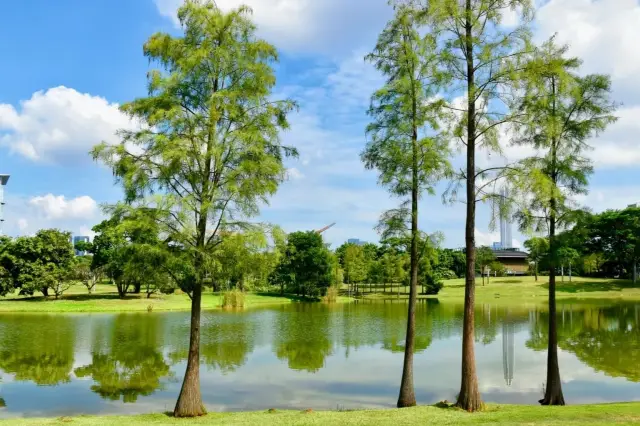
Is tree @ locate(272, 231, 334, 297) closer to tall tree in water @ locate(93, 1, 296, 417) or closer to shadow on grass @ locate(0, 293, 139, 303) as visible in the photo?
shadow on grass @ locate(0, 293, 139, 303)

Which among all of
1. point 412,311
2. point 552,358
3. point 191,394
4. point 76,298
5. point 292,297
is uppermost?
point 412,311

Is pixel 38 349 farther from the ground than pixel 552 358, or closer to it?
closer to it

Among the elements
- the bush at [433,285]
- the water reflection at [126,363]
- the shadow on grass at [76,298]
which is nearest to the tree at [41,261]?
the shadow on grass at [76,298]

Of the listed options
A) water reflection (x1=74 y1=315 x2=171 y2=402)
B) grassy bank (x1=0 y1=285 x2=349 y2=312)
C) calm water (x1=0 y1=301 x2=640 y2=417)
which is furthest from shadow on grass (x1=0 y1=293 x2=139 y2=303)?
water reflection (x1=74 y1=315 x2=171 y2=402)

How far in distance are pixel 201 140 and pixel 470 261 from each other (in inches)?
347

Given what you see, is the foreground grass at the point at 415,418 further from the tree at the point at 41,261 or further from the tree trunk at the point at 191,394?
the tree at the point at 41,261

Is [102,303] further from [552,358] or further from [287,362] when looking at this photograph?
[552,358]

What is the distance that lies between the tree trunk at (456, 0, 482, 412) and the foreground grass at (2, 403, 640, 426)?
2.20 feet

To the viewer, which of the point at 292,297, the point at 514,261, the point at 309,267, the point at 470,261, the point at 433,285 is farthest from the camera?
the point at 514,261

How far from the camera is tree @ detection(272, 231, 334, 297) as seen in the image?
76.5m

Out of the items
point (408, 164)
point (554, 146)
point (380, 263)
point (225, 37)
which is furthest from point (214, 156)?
point (380, 263)

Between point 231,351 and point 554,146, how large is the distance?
2062 centimetres

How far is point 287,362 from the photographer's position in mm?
26531

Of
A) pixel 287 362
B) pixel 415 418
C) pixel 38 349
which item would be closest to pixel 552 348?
pixel 415 418
